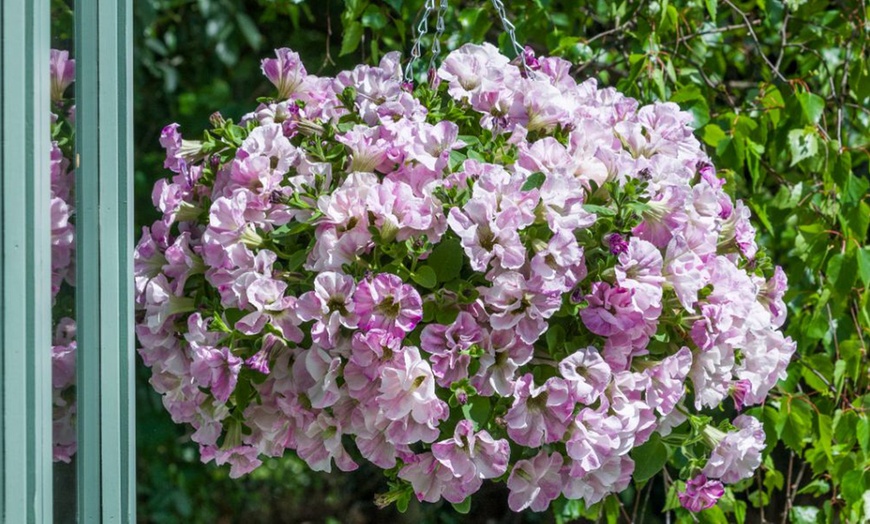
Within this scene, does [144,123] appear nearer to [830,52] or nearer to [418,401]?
[830,52]

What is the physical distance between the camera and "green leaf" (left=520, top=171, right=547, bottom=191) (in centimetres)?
89

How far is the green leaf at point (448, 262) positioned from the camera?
2.94ft

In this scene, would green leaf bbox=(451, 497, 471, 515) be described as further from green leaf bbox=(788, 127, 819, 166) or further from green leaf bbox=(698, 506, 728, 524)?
green leaf bbox=(788, 127, 819, 166)

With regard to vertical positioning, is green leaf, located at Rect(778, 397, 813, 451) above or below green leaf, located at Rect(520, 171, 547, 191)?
below

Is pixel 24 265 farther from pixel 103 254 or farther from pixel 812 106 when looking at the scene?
pixel 812 106

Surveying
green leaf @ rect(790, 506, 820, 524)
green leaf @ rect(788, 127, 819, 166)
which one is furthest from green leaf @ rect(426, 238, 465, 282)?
green leaf @ rect(790, 506, 820, 524)

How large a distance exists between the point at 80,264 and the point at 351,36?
2.88 ft

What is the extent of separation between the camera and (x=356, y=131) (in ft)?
3.08

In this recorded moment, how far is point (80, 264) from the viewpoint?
2.62ft

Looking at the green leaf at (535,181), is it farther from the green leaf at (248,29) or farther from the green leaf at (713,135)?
the green leaf at (248,29)

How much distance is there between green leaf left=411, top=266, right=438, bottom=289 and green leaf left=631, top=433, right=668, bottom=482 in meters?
0.27

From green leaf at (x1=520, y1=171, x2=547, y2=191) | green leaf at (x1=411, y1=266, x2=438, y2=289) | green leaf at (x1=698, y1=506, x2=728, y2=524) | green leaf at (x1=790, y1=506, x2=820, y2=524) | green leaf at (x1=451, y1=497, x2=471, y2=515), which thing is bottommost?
green leaf at (x1=790, y1=506, x2=820, y2=524)

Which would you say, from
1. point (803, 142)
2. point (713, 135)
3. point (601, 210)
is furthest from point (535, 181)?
point (803, 142)

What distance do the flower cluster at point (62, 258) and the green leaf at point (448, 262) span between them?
0.29 metres
